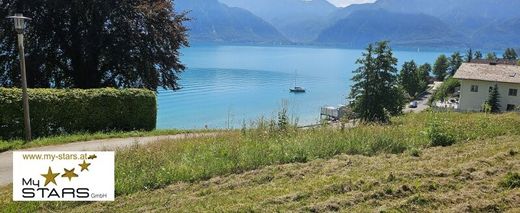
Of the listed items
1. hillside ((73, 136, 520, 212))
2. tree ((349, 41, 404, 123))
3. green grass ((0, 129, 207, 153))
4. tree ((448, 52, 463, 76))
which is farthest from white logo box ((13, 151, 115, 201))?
tree ((448, 52, 463, 76))

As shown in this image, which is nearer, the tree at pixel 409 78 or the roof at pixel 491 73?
the roof at pixel 491 73

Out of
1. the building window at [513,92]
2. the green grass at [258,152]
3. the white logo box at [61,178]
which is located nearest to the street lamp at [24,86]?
the green grass at [258,152]

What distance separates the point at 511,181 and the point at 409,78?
308ft

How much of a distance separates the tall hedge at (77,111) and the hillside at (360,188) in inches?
369

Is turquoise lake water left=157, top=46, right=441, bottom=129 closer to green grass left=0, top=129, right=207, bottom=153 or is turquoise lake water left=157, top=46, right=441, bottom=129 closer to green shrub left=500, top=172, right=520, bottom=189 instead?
green grass left=0, top=129, right=207, bottom=153

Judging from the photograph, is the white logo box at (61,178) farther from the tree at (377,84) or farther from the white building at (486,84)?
the white building at (486,84)

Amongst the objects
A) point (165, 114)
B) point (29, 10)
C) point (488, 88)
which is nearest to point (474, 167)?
point (29, 10)

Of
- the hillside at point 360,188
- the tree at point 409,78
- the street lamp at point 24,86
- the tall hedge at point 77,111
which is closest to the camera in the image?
the hillside at point 360,188

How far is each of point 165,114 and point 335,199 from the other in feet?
195

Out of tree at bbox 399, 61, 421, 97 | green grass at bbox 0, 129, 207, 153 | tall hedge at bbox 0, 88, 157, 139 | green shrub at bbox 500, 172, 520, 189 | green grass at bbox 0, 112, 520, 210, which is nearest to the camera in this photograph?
green shrub at bbox 500, 172, 520, 189

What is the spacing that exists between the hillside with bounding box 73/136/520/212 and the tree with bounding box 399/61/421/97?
292 ft

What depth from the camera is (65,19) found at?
76.7ft

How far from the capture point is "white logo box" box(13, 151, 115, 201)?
6691 millimetres

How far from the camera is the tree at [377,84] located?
47.1 meters
